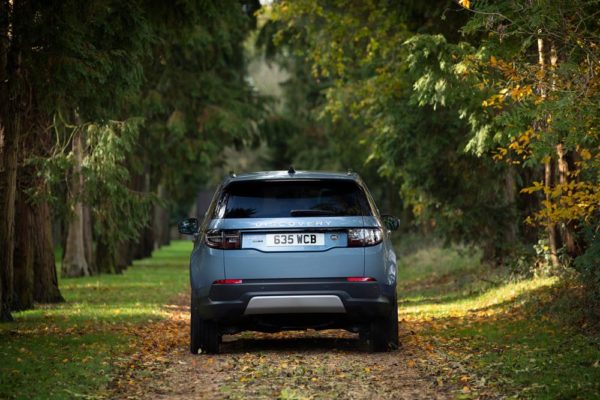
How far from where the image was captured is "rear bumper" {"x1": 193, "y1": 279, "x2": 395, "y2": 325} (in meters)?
11.4

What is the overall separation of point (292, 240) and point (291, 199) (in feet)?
1.63

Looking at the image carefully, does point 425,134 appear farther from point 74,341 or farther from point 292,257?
point 292,257

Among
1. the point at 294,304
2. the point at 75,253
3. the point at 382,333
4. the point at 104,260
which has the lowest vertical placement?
the point at 382,333

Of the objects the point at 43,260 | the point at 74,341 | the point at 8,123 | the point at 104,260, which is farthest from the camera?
the point at 104,260

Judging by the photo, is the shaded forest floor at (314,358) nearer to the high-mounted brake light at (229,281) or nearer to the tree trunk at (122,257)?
the high-mounted brake light at (229,281)

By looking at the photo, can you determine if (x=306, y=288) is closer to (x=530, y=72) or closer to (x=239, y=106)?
(x=530, y=72)

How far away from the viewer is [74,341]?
44.5 feet

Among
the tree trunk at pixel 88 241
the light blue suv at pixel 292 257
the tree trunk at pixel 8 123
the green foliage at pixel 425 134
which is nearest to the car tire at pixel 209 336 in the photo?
the light blue suv at pixel 292 257

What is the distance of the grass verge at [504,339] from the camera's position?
9.43 m

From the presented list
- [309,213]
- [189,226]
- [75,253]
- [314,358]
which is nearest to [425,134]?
[189,226]

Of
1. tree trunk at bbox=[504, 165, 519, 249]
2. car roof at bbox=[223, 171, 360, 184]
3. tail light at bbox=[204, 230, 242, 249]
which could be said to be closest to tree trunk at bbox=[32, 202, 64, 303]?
tree trunk at bbox=[504, 165, 519, 249]

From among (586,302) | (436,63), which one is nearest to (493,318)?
(586,302)

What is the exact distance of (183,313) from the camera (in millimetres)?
19484

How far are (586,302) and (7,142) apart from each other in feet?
25.7
